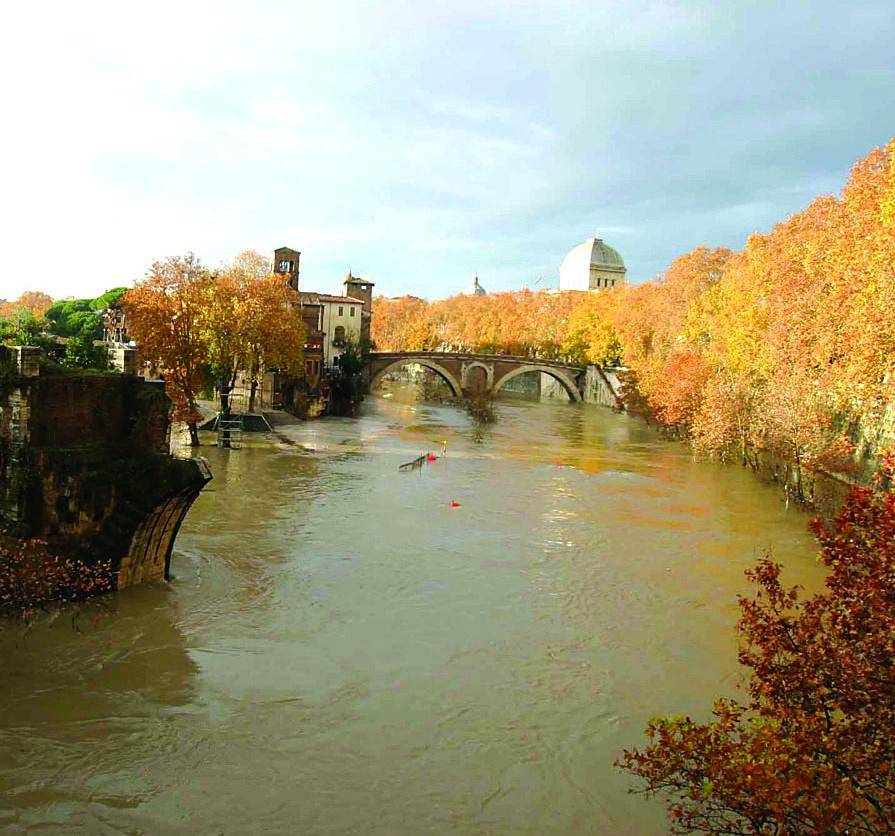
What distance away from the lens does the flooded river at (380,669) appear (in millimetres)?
9141

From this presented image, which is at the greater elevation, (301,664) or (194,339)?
(194,339)

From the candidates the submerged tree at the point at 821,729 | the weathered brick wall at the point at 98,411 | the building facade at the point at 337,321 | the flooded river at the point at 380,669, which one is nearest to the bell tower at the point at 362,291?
the building facade at the point at 337,321

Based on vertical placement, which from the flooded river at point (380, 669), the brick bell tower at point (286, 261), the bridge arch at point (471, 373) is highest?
the brick bell tower at point (286, 261)

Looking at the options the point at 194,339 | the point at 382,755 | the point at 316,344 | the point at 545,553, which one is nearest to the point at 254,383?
the point at 194,339

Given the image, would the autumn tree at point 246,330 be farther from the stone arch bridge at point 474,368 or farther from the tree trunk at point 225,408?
the stone arch bridge at point 474,368

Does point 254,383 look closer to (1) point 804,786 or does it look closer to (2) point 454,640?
(2) point 454,640

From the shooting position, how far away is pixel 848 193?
27094mm

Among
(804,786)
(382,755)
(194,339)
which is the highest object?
(194,339)

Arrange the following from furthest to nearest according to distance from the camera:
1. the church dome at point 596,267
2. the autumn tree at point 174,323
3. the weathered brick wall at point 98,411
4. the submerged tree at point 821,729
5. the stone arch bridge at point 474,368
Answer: the church dome at point 596,267, the stone arch bridge at point 474,368, the autumn tree at point 174,323, the weathered brick wall at point 98,411, the submerged tree at point 821,729

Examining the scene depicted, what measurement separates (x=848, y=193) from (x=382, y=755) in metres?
25.6

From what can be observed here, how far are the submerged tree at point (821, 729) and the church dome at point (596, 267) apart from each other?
425ft

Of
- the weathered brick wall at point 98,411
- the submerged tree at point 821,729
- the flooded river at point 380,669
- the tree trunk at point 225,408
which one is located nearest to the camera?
the submerged tree at point 821,729

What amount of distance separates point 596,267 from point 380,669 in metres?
128

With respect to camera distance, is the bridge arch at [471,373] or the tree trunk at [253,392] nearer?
the tree trunk at [253,392]
